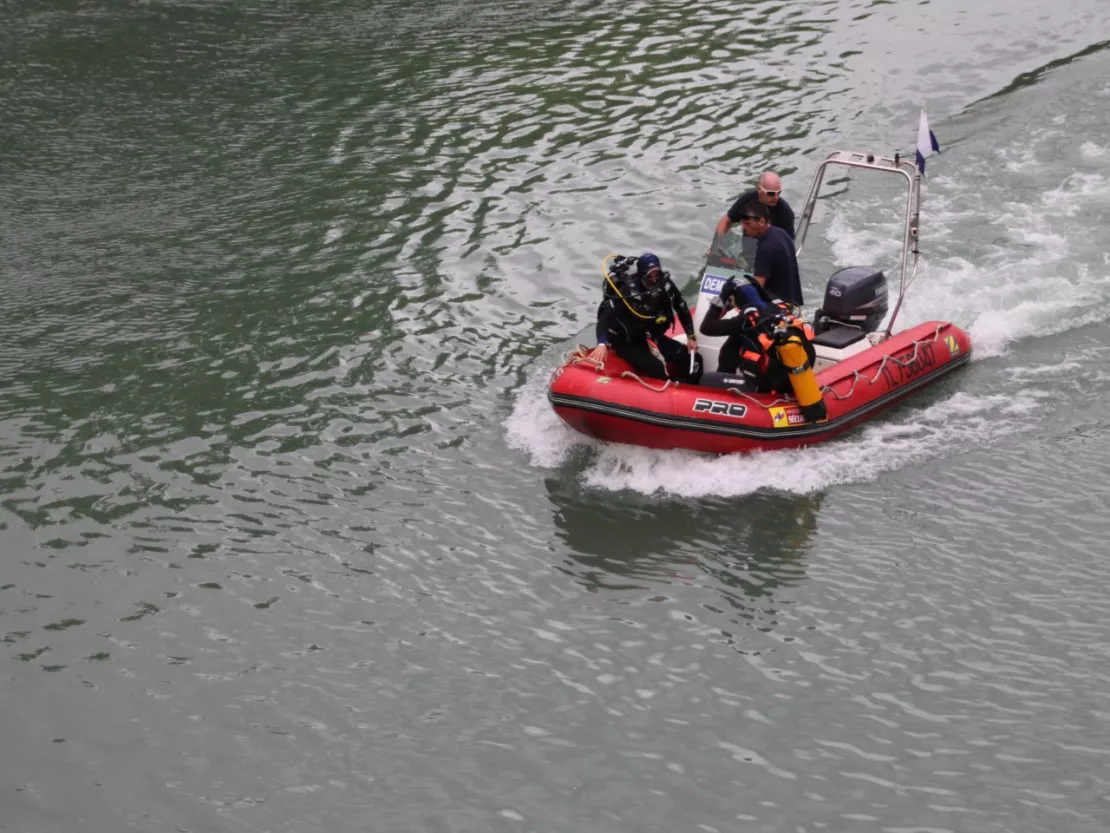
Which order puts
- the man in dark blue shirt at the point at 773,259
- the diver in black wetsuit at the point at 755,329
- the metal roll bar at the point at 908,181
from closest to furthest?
the diver in black wetsuit at the point at 755,329
the man in dark blue shirt at the point at 773,259
the metal roll bar at the point at 908,181

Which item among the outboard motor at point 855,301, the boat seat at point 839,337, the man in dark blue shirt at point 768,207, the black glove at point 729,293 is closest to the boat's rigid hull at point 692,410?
the boat seat at point 839,337

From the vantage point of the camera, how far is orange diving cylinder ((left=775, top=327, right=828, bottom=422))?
940cm

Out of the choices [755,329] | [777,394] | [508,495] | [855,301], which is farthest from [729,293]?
[508,495]

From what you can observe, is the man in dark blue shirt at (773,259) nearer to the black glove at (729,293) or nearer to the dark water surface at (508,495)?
the black glove at (729,293)

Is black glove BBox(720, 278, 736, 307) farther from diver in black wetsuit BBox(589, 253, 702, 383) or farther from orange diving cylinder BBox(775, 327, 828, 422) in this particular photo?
orange diving cylinder BBox(775, 327, 828, 422)

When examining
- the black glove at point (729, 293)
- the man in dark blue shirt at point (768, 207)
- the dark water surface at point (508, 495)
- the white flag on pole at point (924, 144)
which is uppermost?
the white flag on pole at point (924, 144)

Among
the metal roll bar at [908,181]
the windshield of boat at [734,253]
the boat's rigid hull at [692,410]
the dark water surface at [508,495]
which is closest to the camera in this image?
the dark water surface at [508,495]

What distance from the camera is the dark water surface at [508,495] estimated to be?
274 inches

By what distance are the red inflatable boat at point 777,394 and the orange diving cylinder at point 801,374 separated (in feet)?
0.25

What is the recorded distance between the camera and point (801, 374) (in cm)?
955

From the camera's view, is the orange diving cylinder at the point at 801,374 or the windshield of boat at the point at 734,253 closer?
the orange diving cylinder at the point at 801,374

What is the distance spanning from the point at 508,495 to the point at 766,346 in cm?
217

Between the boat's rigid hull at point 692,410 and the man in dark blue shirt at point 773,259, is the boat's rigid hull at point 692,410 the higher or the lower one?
the lower one

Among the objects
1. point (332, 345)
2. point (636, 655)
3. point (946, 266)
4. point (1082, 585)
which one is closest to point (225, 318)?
point (332, 345)
